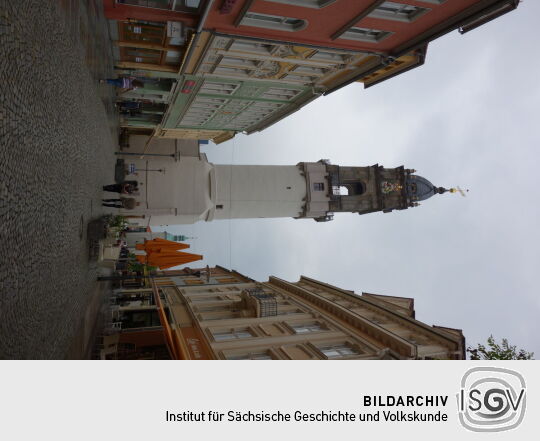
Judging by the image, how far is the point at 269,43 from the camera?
70.6ft

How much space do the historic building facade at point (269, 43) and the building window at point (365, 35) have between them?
50 millimetres

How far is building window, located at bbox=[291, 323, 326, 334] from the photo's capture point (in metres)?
23.5

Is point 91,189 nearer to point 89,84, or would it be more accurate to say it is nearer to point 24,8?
point 89,84

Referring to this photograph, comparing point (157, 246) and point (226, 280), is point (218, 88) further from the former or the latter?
point (226, 280)

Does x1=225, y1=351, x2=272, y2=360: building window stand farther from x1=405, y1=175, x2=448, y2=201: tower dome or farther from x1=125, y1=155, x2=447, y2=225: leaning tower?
x1=405, y1=175, x2=448, y2=201: tower dome

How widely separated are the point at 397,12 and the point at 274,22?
5.58 m

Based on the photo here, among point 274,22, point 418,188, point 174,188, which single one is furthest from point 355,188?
point 274,22

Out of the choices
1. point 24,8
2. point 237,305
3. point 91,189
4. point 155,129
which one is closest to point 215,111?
point 155,129

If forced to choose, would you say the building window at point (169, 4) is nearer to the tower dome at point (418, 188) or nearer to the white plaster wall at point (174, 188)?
the white plaster wall at point (174, 188)

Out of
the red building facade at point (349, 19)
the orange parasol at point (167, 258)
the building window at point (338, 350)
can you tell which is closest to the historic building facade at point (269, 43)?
the red building facade at point (349, 19)

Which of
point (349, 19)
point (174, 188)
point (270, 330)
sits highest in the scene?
point (349, 19)

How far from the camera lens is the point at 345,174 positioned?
35.3 metres

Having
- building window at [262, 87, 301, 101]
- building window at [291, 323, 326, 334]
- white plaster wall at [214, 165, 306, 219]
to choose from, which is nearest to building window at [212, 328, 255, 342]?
building window at [291, 323, 326, 334]

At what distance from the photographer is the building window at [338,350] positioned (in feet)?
67.4
